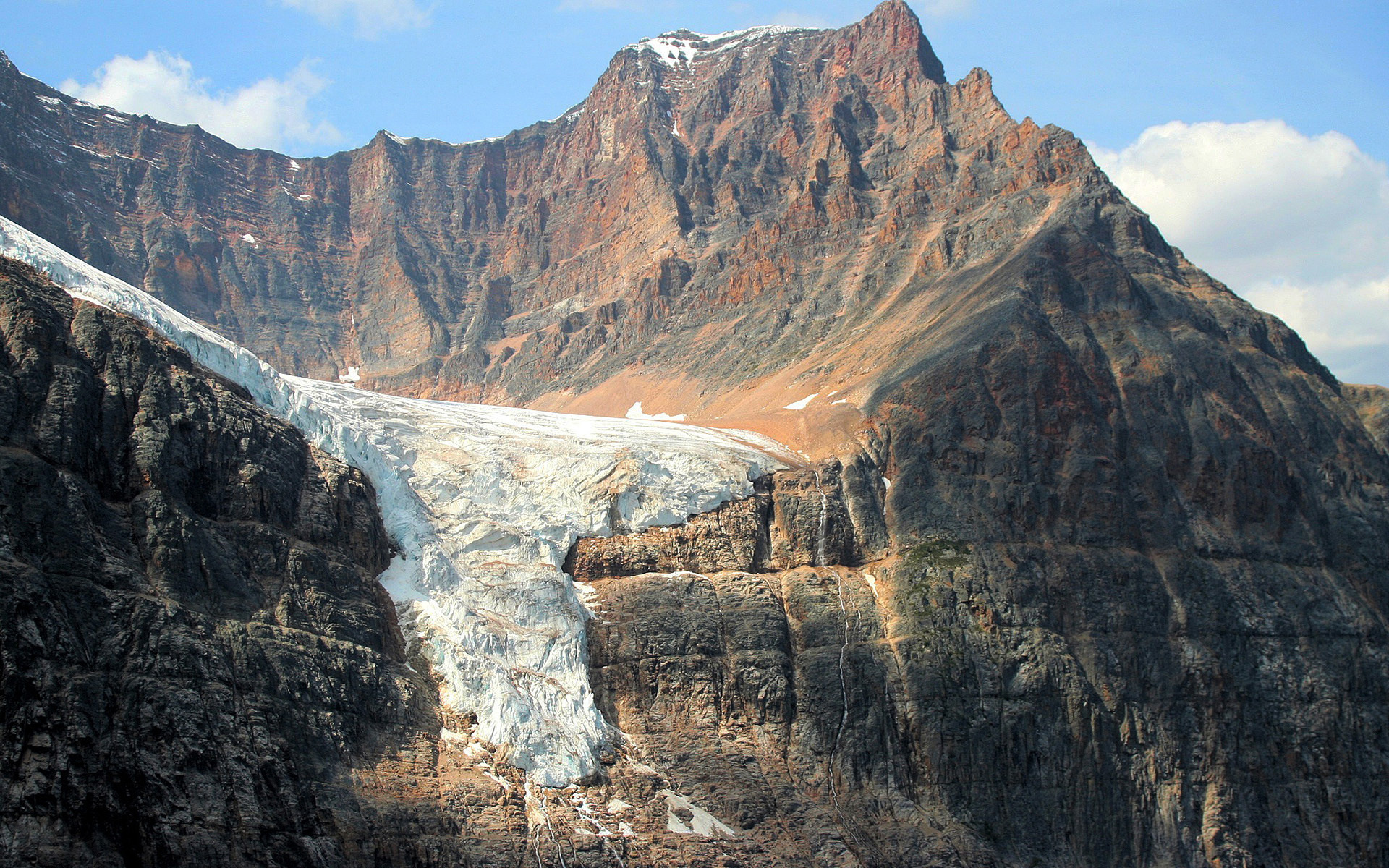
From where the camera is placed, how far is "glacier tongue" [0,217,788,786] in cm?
4328

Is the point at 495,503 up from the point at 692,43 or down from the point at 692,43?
down

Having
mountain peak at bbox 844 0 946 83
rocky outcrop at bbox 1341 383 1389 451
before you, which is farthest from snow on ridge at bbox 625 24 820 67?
rocky outcrop at bbox 1341 383 1389 451

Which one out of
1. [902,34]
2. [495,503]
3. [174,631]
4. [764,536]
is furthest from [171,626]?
[902,34]

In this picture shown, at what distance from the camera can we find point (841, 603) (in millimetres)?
52312

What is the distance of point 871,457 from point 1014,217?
37.9 meters

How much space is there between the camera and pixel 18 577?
31.0 meters

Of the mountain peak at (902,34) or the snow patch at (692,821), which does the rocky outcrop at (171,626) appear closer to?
the snow patch at (692,821)

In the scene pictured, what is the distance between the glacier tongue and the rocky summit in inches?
23.1

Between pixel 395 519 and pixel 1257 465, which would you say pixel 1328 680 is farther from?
pixel 395 519

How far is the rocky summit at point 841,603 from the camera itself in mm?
33594

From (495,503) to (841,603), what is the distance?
16208 millimetres

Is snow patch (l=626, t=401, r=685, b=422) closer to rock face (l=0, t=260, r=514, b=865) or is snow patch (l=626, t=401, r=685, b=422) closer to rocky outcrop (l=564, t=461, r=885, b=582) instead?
rocky outcrop (l=564, t=461, r=885, b=582)

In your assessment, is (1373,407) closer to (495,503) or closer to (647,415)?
(647,415)

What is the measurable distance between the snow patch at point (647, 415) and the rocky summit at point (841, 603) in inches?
86.1
